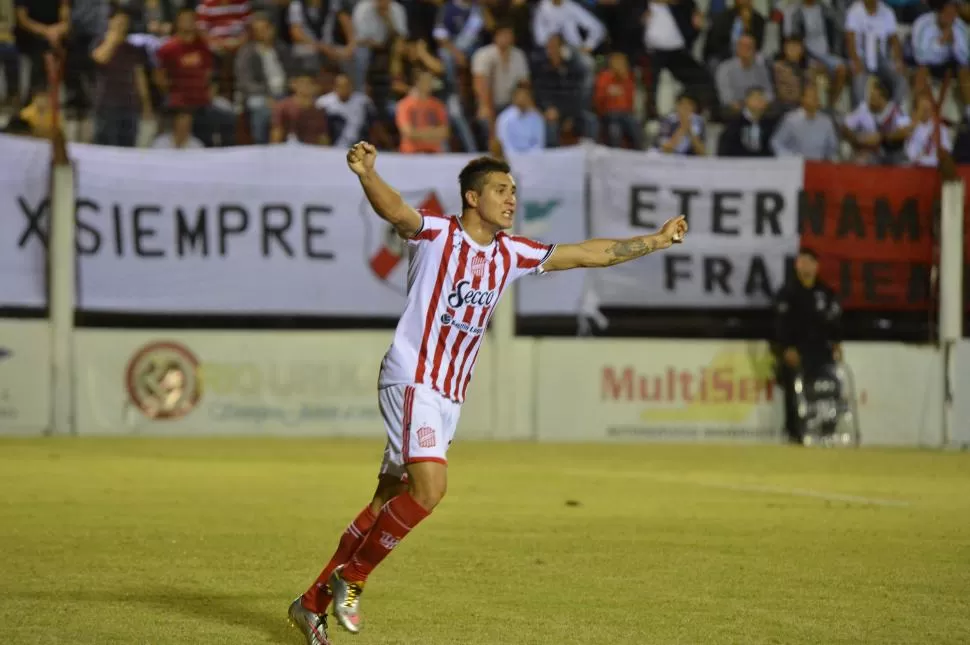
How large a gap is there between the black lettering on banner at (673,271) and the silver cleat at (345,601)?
38.8 ft

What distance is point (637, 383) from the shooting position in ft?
57.8

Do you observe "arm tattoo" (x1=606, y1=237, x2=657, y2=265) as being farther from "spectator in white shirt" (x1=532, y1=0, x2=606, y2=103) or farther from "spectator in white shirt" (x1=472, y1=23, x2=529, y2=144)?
"spectator in white shirt" (x1=532, y1=0, x2=606, y2=103)

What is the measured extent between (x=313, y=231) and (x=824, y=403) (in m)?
6.15

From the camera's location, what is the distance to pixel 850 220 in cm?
1811

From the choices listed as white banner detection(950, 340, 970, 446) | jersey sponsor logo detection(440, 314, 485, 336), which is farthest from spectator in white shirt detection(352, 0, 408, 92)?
jersey sponsor logo detection(440, 314, 485, 336)

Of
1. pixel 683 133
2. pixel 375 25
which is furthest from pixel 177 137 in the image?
pixel 683 133

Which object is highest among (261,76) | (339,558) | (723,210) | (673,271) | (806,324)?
(261,76)

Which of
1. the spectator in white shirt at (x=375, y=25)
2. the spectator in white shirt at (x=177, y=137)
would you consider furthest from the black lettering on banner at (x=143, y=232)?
the spectator in white shirt at (x=375, y=25)

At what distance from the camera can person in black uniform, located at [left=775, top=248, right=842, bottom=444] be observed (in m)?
17.3

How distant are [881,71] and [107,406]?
1102 cm

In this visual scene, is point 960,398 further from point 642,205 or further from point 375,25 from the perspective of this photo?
point 375,25

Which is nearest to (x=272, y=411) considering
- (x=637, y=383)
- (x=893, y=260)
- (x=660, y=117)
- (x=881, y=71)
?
(x=637, y=383)

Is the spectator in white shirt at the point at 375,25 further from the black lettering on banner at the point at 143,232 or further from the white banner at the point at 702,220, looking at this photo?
the black lettering on banner at the point at 143,232

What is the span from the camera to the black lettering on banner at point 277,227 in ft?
57.4
